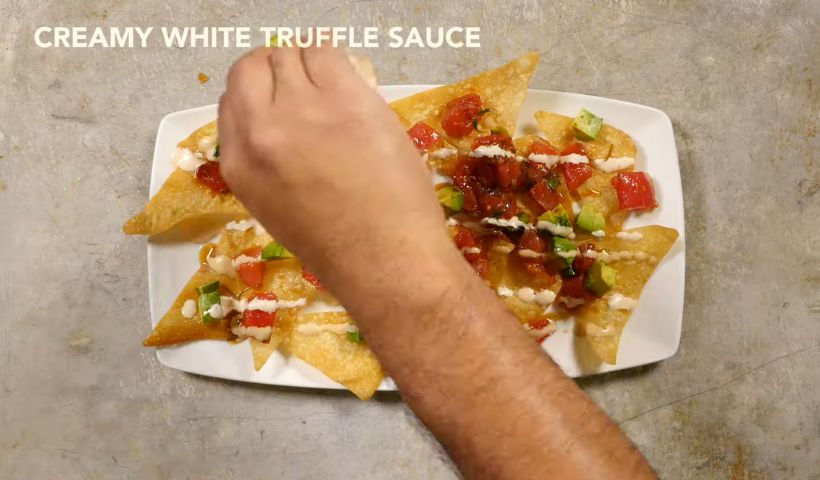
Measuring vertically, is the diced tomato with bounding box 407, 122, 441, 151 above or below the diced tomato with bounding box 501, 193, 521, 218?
above

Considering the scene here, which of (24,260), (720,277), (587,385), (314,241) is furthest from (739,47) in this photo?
(24,260)

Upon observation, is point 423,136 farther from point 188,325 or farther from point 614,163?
point 188,325

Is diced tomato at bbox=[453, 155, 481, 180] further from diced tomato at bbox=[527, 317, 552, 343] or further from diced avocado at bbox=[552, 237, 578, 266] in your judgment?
diced tomato at bbox=[527, 317, 552, 343]

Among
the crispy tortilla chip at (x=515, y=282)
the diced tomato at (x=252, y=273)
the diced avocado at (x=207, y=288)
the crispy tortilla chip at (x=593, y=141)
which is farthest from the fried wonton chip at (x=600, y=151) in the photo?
the diced avocado at (x=207, y=288)

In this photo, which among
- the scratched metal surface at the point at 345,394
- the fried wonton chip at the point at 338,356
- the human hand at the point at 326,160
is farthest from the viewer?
the scratched metal surface at the point at 345,394

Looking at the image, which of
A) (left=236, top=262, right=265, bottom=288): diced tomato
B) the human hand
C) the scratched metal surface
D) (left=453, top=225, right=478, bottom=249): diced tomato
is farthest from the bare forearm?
the scratched metal surface

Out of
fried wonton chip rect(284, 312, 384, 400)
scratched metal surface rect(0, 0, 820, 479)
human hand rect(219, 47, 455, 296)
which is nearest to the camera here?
human hand rect(219, 47, 455, 296)

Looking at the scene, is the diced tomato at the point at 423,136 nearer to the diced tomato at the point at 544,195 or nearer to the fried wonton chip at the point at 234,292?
the diced tomato at the point at 544,195
